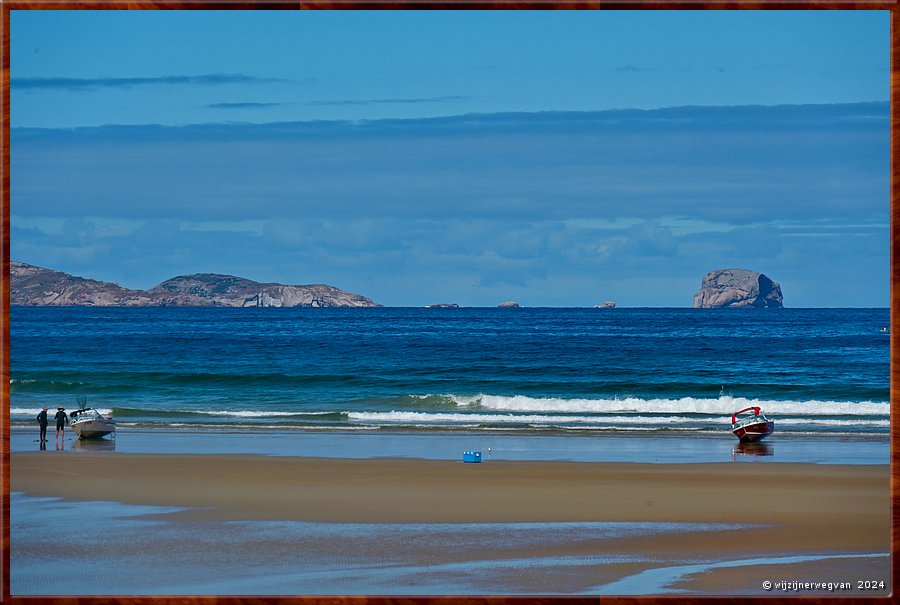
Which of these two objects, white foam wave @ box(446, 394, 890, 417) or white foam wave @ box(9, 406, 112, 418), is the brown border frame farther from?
white foam wave @ box(446, 394, 890, 417)

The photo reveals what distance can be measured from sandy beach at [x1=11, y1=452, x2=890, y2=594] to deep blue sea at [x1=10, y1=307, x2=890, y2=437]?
7850 mm

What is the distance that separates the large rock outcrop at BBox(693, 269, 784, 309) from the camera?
8681 cm

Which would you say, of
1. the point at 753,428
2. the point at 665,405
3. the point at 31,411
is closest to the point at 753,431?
the point at 753,428

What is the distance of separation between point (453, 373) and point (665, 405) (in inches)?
502

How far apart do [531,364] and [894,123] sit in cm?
4217

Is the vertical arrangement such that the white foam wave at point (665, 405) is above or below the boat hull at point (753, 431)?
above

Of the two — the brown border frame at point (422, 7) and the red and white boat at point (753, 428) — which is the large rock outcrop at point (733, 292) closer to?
the red and white boat at point (753, 428)

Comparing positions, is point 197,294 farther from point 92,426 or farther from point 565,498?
point 565,498

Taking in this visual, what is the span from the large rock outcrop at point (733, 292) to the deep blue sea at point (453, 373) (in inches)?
277

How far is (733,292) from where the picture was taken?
87812 mm

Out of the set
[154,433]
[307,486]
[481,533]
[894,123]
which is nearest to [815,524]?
[481,533]

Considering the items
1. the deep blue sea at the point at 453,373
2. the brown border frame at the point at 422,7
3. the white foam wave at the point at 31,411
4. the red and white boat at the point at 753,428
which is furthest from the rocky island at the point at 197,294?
the brown border frame at the point at 422,7

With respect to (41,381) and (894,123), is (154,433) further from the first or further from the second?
(894,123)

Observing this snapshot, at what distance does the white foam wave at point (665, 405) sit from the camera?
32.5 meters
